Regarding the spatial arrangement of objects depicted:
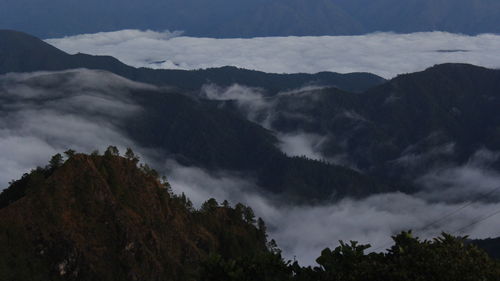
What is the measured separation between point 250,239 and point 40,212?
6918 centimetres

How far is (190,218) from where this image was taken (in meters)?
169

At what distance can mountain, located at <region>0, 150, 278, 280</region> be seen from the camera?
121 m

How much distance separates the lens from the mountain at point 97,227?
12097 cm

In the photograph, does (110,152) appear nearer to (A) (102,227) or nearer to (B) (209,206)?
(A) (102,227)

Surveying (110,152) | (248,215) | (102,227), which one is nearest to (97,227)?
(102,227)

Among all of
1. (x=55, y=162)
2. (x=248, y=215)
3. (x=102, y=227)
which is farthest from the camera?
(x=248, y=215)

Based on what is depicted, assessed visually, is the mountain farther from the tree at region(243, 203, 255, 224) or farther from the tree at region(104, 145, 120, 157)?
the tree at region(243, 203, 255, 224)

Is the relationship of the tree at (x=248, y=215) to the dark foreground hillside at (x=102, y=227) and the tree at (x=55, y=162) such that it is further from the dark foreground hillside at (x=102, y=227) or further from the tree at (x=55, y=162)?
the tree at (x=55, y=162)

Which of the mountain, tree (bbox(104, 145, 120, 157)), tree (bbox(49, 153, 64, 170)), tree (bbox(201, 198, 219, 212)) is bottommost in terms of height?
the mountain

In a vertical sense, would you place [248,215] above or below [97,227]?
above

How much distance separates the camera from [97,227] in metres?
132

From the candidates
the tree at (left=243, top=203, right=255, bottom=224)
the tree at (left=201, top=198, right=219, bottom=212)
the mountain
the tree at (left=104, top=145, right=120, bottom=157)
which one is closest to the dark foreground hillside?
the mountain

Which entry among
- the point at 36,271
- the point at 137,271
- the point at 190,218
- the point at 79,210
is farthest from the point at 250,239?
the point at 36,271

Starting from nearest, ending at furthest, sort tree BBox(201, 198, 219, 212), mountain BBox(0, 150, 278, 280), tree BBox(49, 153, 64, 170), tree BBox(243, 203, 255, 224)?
1. mountain BBox(0, 150, 278, 280)
2. tree BBox(49, 153, 64, 170)
3. tree BBox(201, 198, 219, 212)
4. tree BBox(243, 203, 255, 224)
